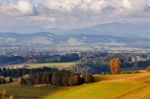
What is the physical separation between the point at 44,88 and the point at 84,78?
12975mm

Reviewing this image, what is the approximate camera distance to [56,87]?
12556 cm

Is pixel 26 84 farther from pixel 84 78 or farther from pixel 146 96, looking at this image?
pixel 146 96

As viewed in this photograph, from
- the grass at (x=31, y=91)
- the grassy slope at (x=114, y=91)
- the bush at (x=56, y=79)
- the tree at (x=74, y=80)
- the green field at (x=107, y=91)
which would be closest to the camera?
the green field at (x=107, y=91)

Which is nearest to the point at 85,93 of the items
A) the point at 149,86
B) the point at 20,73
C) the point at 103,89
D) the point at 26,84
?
the point at 103,89

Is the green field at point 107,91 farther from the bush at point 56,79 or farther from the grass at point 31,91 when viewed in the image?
the bush at point 56,79

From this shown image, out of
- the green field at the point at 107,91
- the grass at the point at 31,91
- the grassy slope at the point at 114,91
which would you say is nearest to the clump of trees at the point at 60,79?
the grass at the point at 31,91

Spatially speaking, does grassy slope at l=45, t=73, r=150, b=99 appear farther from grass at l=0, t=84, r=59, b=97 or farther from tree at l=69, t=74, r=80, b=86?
tree at l=69, t=74, r=80, b=86

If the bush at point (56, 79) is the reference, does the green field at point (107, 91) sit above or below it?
below

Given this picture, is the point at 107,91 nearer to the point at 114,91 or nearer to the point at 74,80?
the point at 114,91

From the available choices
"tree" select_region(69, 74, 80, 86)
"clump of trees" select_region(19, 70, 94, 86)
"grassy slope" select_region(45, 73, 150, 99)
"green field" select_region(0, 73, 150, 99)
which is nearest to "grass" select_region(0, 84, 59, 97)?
"green field" select_region(0, 73, 150, 99)

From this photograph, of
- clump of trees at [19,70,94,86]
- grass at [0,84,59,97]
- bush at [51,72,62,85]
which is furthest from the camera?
bush at [51,72,62,85]

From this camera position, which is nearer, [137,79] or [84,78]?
[137,79]

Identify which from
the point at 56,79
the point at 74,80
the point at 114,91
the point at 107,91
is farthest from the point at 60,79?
the point at 114,91

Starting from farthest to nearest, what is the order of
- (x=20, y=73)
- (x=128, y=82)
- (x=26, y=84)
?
1. (x=20, y=73)
2. (x=26, y=84)
3. (x=128, y=82)
